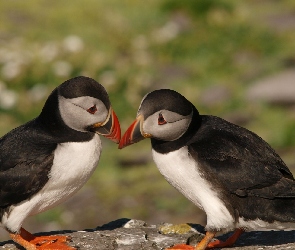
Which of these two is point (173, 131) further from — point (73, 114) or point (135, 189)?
point (135, 189)

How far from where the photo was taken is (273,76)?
17922 mm

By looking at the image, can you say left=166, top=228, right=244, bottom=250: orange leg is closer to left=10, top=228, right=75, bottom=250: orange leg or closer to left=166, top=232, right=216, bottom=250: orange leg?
left=166, top=232, right=216, bottom=250: orange leg

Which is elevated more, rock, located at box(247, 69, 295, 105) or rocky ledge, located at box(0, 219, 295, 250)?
rock, located at box(247, 69, 295, 105)

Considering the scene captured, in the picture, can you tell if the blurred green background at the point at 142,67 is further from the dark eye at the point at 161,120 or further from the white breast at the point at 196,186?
the dark eye at the point at 161,120

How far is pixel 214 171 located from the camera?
8344mm

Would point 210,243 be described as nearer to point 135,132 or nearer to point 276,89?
point 135,132

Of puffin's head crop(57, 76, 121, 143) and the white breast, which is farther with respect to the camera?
puffin's head crop(57, 76, 121, 143)

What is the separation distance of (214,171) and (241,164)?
0.31 metres

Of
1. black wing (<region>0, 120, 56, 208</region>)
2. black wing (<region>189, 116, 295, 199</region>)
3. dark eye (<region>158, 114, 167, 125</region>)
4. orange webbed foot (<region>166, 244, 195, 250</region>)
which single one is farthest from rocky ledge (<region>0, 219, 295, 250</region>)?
dark eye (<region>158, 114, 167, 125</region>)

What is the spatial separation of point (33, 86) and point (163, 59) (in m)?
3.51

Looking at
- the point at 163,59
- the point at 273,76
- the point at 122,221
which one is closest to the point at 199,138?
the point at 122,221

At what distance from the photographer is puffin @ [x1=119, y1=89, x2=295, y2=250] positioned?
834 centimetres

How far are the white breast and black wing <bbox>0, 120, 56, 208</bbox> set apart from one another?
1.28m

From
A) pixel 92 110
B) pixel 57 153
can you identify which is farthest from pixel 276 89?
pixel 57 153
